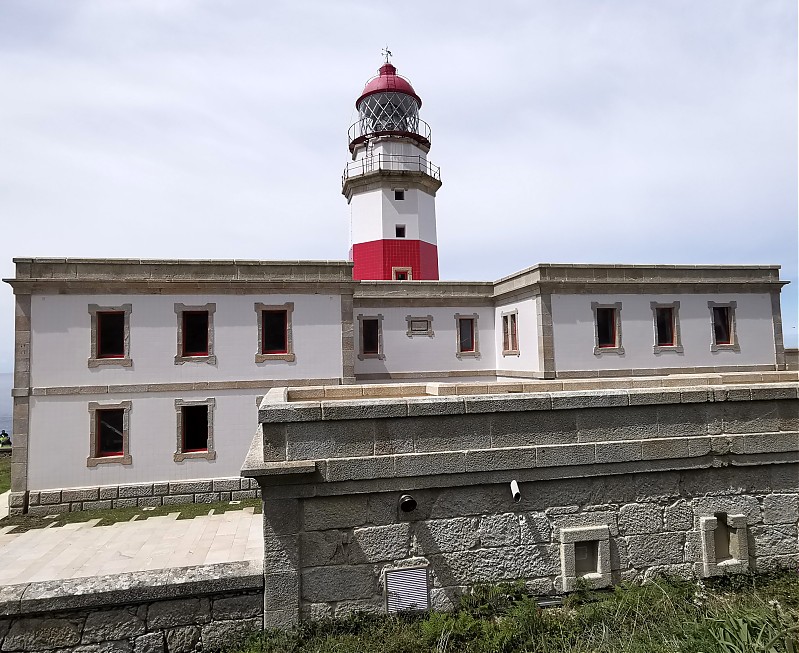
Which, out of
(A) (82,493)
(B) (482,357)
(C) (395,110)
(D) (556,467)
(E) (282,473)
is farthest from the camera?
(C) (395,110)

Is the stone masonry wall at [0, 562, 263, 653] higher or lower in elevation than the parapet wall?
lower

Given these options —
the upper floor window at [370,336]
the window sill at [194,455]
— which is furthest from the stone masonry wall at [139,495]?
the upper floor window at [370,336]

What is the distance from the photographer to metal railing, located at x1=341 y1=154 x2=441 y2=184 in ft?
67.9

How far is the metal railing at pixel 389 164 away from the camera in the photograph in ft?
67.9

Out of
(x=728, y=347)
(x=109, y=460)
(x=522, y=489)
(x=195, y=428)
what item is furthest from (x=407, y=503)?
(x=728, y=347)

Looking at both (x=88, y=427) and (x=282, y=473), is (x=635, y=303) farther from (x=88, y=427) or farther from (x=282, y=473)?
(x=88, y=427)

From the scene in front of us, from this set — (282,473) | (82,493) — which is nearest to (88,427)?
(82,493)

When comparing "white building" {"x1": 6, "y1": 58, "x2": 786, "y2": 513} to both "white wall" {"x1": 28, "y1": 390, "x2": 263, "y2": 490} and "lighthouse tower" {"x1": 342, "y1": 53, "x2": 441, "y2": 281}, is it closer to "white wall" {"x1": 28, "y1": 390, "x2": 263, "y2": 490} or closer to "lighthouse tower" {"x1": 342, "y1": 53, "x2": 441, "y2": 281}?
"white wall" {"x1": 28, "y1": 390, "x2": 263, "y2": 490}

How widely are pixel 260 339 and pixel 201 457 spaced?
360 centimetres

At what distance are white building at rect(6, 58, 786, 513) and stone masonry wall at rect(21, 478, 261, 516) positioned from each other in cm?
4

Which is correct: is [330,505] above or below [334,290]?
below

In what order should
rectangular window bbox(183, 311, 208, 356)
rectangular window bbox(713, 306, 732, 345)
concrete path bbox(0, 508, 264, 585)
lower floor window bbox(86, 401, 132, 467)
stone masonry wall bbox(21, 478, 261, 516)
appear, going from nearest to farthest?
concrete path bbox(0, 508, 264, 585) → stone masonry wall bbox(21, 478, 261, 516) → lower floor window bbox(86, 401, 132, 467) → rectangular window bbox(183, 311, 208, 356) → rectangular window bbox(713, 306, 732, 345)

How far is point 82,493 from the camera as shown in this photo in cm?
1215

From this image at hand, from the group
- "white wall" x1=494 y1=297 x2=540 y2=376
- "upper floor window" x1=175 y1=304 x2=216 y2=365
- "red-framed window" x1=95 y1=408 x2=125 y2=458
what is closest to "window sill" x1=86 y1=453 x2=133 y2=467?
"red-framed window" x1=95 y1=408 x2=125 y2=458
